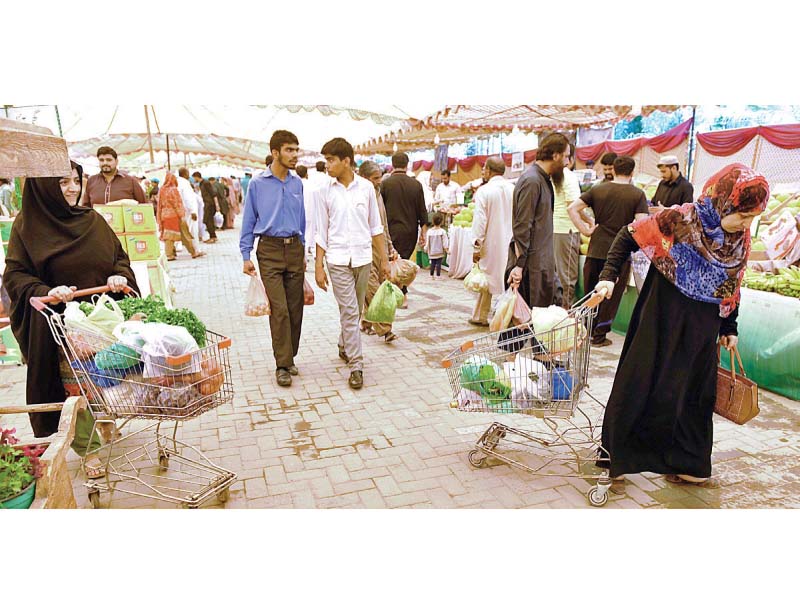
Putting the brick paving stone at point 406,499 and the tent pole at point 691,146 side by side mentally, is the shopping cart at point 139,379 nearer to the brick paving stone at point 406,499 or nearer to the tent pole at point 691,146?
the brick paving stone at point 406,499

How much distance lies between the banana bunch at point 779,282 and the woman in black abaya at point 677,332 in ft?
7.04

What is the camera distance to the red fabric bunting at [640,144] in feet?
40.8

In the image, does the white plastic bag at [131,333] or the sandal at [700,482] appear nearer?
the white plastic bag at [131,333]

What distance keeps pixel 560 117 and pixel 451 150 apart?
11.5m

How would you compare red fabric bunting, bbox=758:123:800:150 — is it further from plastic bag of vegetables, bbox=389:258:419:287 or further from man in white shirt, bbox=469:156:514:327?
plastic bag of vegetables, bbox=389:258:419:287

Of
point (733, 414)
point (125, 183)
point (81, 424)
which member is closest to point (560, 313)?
point (733, 414)

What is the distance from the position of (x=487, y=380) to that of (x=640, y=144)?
1229 centimetres

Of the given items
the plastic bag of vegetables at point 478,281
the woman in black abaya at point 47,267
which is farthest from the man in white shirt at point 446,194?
the woman in black abaya at point 47,267

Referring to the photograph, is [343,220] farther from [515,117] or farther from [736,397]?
[515,117]

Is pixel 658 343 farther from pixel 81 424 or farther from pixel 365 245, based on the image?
pixel 81 424

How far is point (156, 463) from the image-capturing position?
3.75 metres

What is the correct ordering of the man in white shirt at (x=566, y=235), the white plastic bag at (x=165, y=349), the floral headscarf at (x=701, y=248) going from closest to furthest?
the white plastic bag at (x=165, y=349) < the floral headscarf at (x=701, y=248) < the man in white shirt at (x=566, y=235)

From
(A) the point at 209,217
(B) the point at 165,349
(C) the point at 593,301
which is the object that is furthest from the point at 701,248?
(A) the point at 209,217

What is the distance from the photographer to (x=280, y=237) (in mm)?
5043
